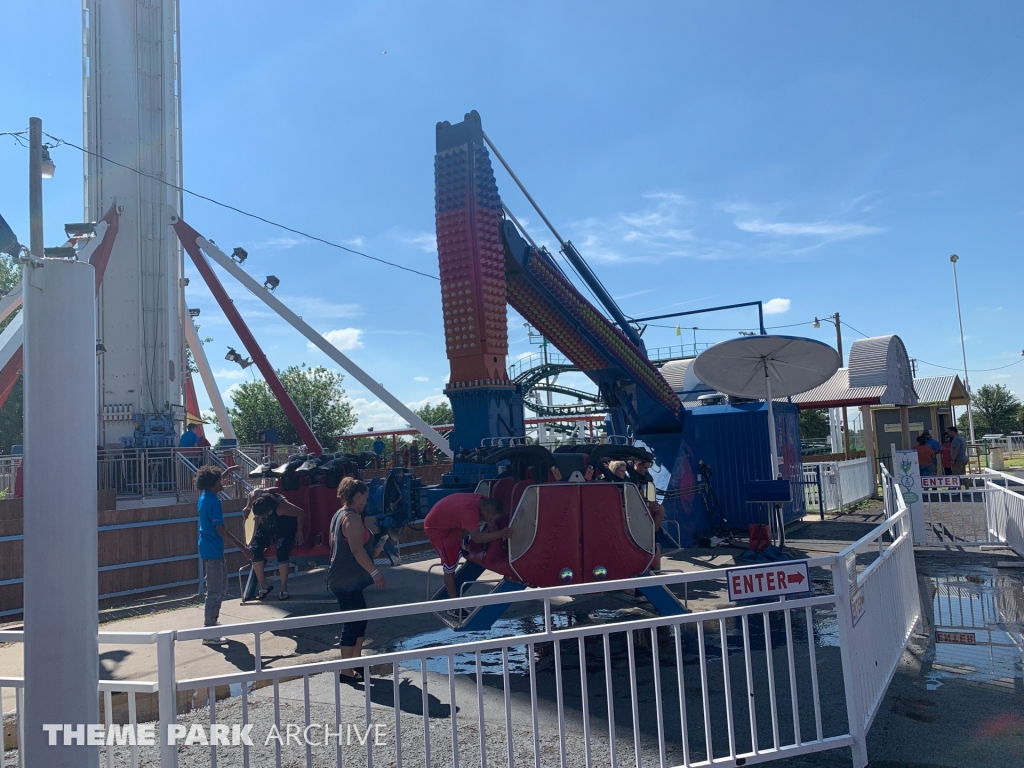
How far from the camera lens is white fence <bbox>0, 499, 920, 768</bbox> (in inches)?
134

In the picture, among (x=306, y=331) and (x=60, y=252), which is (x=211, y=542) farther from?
(x=306, y=331)

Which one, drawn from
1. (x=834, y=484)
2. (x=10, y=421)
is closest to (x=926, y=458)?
(x=834, y=484)

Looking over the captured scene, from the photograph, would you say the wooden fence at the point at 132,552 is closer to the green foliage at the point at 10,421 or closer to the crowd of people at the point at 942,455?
the crowd of people at the point at 942,455

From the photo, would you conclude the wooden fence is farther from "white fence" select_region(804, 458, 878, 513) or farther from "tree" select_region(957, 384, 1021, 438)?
"tree" select_region(957, 384, 1021, 438)

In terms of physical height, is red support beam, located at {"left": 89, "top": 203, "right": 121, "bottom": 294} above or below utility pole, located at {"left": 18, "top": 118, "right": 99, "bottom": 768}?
above

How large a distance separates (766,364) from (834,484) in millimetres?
9421

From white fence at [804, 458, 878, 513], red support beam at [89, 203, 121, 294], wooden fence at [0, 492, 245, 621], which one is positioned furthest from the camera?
red support beam at [89, 203, 121, 294]

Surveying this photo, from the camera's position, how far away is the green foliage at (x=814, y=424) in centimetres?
5883

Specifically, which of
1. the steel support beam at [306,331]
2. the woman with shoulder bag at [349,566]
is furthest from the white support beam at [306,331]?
the woman with shoulder bag at [349,566]

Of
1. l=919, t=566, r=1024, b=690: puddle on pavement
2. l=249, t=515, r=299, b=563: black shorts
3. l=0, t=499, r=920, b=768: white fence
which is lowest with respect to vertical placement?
l=919, t=566, r=1024, b=690: puddle on pavement

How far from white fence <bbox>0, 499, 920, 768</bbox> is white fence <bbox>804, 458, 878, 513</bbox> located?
36.6ft

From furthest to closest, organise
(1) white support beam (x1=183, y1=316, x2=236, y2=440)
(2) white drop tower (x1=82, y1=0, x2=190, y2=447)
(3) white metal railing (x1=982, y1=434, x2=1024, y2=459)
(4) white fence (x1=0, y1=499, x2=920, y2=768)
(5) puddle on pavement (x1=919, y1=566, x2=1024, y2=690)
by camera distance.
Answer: (3) white metal railing (x1=982, y1=434, x2=1024, y2=459)
(1) white support beam (x1=183, y1=316, x2=236, y2=440)
(2) white drop tower (x1=82, y1=0, x2=190, y2=447)
(5) puddle on pavement (x1=919, y1=566, x2=1024, y2=690)
(4) white fence (x1=0, y1=499, x2=920, y2=768)

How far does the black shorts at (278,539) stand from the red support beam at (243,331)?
15973 mm

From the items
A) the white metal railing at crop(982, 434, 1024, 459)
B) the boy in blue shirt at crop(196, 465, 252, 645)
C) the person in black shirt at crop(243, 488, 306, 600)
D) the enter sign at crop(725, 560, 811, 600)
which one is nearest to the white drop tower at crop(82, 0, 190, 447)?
the person in black shirt at crop(243, 488, 306, 600)
